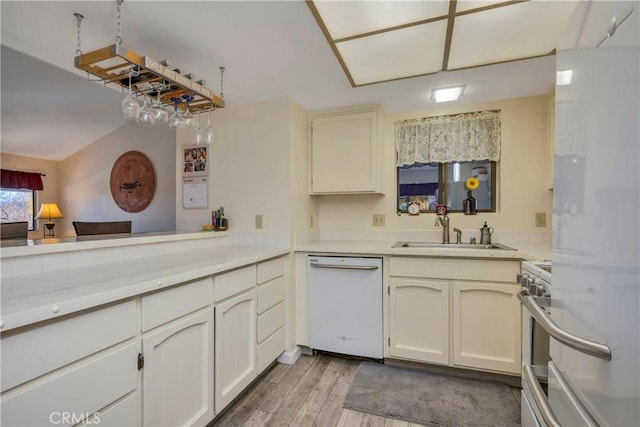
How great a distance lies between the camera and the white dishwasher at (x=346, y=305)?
2.07 metres

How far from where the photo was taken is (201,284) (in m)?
1.35

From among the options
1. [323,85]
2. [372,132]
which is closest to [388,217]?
[372,132]

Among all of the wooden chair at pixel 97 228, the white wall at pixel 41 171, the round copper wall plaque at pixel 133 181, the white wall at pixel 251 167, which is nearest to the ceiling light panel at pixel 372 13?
the white wall at pixel 251 167

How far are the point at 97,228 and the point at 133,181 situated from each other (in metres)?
1.55

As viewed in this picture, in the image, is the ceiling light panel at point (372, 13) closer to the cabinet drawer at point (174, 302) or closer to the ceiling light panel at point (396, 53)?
the ceiling light panel at point (396, 53)

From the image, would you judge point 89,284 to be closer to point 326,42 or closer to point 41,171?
point 326,42

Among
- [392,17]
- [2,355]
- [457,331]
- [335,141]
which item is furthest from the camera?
[335,141]

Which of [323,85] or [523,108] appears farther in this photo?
[523,108]

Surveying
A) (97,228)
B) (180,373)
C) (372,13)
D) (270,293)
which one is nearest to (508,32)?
(372,13)

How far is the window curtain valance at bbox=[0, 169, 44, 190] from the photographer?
458 cm

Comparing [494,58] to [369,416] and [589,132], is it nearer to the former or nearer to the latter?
[589,132]

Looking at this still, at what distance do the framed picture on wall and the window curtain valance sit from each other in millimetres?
4240

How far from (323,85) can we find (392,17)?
0.79 m

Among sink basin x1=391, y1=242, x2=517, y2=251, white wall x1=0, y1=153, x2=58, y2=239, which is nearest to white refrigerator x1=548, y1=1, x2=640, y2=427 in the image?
sink basin x1=391, y1=242, x2=517, y2=251
